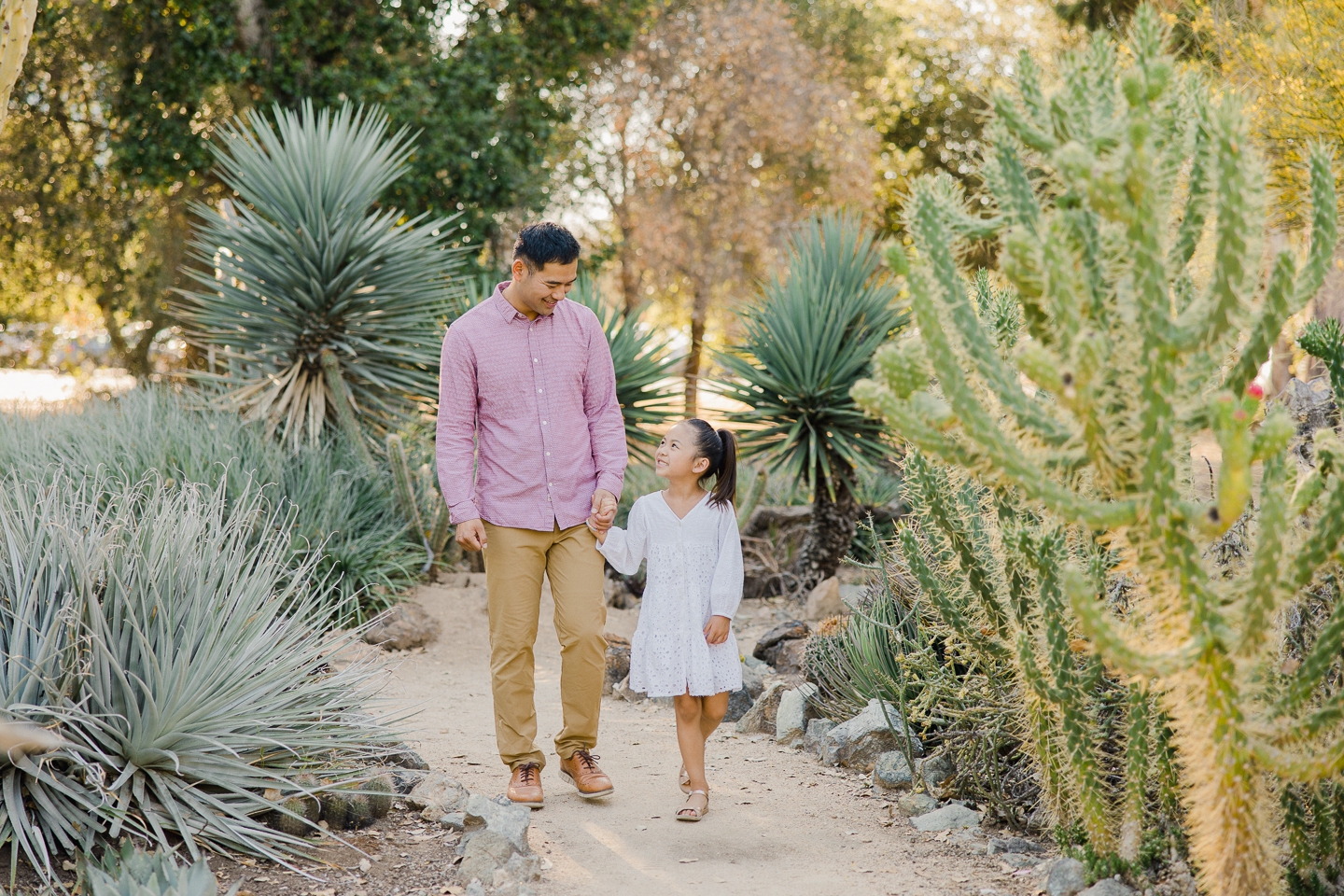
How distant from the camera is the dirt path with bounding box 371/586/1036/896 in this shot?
3.40m

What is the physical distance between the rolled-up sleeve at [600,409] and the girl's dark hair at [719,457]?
1.00 feet

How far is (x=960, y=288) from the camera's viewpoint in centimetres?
274

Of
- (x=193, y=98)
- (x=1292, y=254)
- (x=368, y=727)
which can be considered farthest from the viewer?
(x=193, y=98)

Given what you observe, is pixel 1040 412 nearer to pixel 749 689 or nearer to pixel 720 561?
pixel 720 561

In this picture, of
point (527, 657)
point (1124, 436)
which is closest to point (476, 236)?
point (527, 657)

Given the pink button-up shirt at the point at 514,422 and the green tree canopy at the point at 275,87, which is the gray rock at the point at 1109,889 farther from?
the green tree canopy at the point at 275,87

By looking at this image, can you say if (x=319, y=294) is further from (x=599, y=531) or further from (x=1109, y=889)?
(x=1109, y=889)

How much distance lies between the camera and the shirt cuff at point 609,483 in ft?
13.6

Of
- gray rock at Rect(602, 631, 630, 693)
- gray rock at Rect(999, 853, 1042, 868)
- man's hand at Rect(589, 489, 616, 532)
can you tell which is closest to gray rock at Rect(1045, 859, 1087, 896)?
gray rock at Rect(999, 853, 1042, 868)

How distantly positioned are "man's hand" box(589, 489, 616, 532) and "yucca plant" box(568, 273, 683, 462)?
148 inches

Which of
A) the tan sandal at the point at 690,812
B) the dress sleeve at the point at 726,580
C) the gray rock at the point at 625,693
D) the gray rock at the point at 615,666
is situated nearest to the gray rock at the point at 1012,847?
the tan sandal at the point at 690,812

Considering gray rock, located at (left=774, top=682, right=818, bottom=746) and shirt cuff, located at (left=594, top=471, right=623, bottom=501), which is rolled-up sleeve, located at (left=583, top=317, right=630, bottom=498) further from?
gray rock, located at (left=774, top=682, right=818, bottom=746)

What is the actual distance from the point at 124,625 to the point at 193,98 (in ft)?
32.4

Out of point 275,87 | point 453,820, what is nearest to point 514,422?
point 453,820
